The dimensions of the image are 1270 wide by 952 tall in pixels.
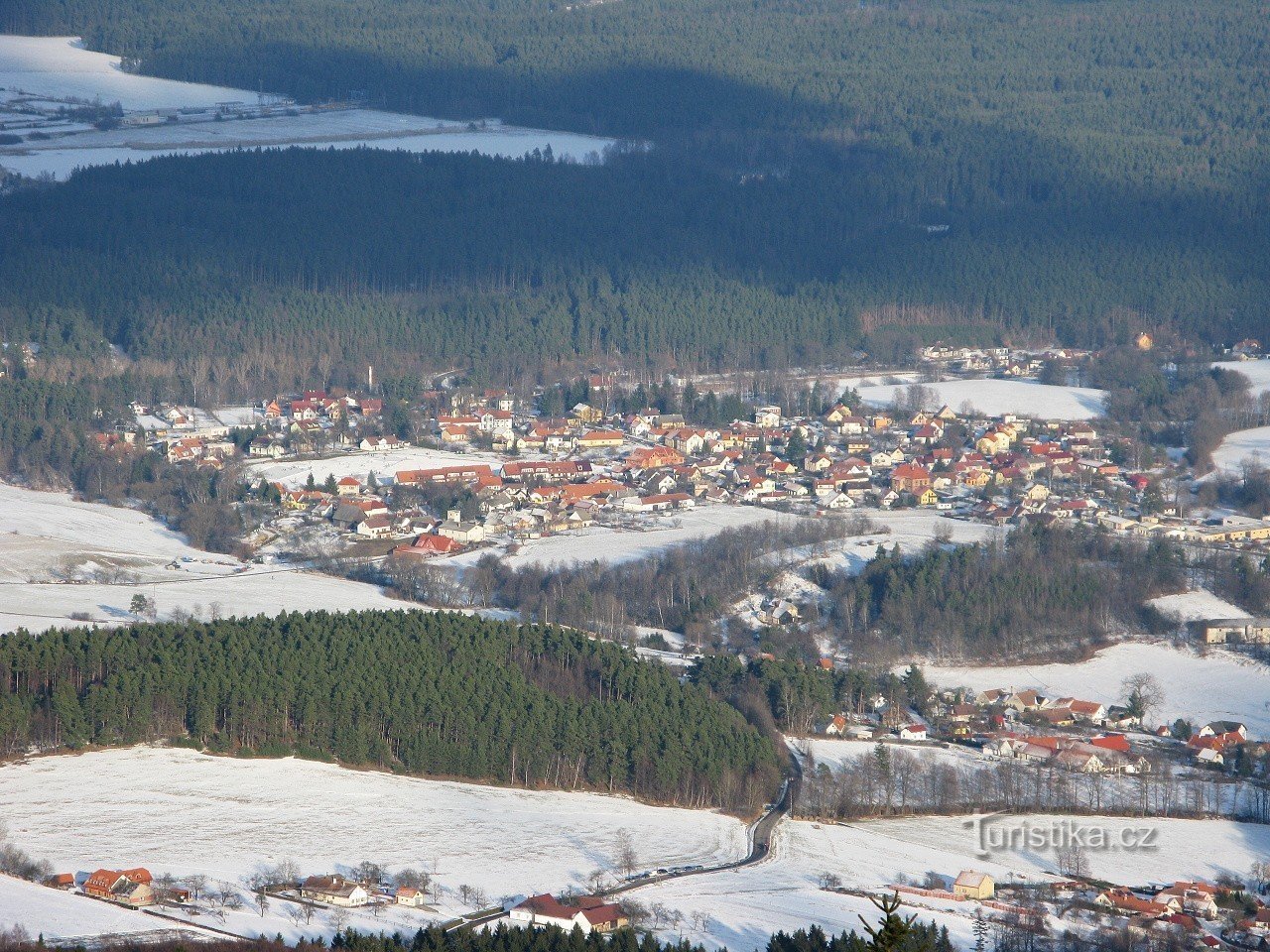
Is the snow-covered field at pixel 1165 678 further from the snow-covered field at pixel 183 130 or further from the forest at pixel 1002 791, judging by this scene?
the snow-covered field at pixel 183 130

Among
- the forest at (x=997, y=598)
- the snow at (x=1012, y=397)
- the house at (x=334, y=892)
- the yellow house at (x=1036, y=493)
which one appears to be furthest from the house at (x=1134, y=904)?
the snow at (x=1012, y=397)

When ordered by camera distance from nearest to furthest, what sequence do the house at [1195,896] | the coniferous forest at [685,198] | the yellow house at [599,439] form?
the house at [1195,896]
the yellow house at [599,439]
the coniferous forest at [685,198]

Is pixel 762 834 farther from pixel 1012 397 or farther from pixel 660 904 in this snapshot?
pixel 1012 397

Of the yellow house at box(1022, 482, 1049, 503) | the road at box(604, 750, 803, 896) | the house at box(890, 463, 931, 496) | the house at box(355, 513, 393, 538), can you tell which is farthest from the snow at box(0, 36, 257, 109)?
the road at box(604, 750, 803, 896)

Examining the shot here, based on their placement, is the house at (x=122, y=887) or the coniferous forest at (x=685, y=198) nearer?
the house at (x=122, y=887)

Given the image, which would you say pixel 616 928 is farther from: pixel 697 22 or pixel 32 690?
→ pixel 697 22

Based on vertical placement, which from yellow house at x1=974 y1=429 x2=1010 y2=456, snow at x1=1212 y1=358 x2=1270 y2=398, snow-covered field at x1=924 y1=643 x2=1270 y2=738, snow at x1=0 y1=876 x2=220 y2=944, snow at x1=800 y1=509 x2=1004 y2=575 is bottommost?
snow at x1=0 y1=876 x2=220 y2=944

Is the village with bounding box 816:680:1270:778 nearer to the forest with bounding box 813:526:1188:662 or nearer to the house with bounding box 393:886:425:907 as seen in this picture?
the forest with bounding box 813:526:1188:662
